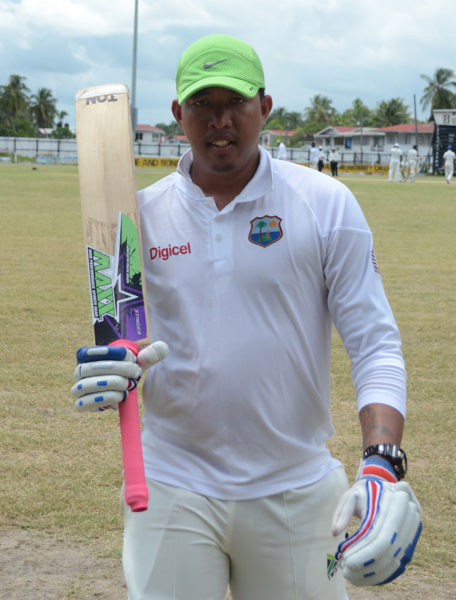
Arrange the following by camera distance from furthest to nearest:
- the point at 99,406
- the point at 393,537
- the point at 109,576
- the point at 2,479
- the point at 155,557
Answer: the point at 2,479 → the point at 109,576 → the point at 155,557 → the point at 99,406 → the point at 393,537

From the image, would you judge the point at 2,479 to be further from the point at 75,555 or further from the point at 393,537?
the point at 393,537

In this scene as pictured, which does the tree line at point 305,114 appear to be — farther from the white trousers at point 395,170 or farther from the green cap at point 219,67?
the green cap at point 219,67

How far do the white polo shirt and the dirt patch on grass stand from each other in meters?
1.43

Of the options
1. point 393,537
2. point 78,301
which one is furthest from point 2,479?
point 78,301

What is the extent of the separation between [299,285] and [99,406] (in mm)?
651

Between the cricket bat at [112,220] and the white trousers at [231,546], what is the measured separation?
346 millimetres

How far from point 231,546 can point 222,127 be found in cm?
118

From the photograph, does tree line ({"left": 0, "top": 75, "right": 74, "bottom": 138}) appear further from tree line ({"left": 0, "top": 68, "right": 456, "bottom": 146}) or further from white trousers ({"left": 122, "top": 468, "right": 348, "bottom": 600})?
white trousers ({"left": 122, "top": 468, "right": 348, "bottom": 600})

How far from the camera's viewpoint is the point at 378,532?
191 cm

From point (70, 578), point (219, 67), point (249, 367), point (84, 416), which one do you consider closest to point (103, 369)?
point (249, 367)

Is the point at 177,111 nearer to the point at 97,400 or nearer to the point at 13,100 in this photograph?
the point at 97,400

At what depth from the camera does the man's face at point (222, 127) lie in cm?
247

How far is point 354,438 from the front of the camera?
5.58 m

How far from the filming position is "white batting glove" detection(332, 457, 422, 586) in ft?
6.24
